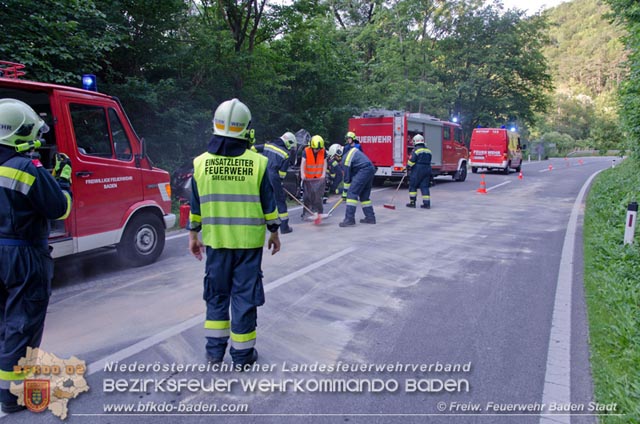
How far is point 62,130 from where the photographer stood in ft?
18.2

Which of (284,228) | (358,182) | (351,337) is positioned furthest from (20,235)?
(358,182)

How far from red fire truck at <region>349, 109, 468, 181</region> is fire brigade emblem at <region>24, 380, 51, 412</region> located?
15523 mm

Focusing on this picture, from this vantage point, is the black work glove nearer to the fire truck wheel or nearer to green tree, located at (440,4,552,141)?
the fire truck wheel

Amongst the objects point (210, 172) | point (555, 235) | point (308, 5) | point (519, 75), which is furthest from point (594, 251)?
point (519, 75)

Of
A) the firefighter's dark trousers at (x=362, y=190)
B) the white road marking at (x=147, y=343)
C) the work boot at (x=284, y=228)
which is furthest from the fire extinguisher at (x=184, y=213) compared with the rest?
the white road marking at (x=147, y=343)

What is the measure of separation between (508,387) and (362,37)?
1169 inches

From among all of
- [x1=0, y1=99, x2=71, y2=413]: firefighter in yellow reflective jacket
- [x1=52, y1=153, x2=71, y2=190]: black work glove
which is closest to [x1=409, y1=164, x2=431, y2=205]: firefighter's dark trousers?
[x1=52, y1=153, x2=71, y2=190]: black work glove

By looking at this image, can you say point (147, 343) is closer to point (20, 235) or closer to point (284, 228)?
point (20, 235)

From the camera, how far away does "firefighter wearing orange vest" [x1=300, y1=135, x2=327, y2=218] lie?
10180mm

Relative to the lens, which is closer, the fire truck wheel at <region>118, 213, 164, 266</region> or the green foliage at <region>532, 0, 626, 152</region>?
the fire truck wheel at <region>118, 213, 164, 266</region>

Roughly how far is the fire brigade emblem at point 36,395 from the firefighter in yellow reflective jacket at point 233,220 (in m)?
1.13

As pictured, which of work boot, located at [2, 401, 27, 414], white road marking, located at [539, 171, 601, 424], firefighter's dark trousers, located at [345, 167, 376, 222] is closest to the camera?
work boot, located at [2, 401, 27, 414]

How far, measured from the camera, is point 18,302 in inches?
123

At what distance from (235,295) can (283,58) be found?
15.9 meters
